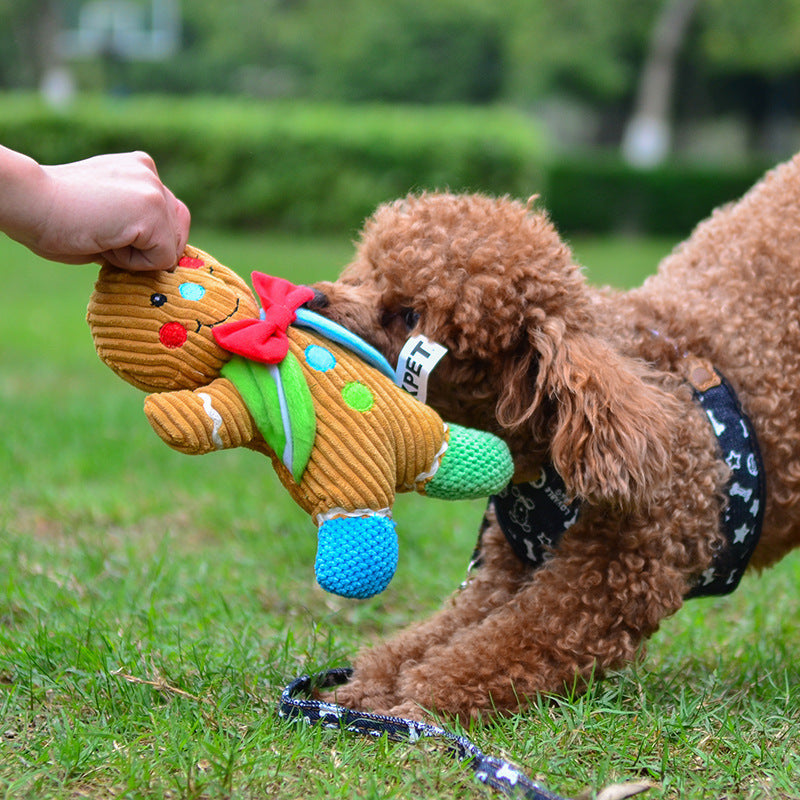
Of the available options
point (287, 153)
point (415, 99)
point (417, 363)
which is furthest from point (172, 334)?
point (415, 99)

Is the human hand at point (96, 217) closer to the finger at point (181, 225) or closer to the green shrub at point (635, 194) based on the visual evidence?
the finger at point (181, 225)

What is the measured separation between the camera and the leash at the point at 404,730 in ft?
6.79

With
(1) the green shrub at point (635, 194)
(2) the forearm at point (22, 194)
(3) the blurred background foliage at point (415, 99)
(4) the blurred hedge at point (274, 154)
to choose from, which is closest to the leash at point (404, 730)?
(2) the forearm at point (22, 194)

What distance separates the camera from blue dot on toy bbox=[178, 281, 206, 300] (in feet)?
7.39

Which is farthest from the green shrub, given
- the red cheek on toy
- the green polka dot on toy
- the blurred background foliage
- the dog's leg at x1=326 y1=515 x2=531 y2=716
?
the red cheek on toy

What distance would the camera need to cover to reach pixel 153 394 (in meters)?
2.12

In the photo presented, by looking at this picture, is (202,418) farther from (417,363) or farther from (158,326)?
(417,363)

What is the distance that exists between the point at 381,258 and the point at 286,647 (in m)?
1.01

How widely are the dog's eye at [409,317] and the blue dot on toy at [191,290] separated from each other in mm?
503

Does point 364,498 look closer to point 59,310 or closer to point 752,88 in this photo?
point 59,310

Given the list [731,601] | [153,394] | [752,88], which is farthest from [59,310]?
[752,88]

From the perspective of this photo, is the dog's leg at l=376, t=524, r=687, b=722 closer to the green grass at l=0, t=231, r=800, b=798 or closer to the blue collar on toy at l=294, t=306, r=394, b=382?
the green grass at l=0, t=231, r=800, b=798

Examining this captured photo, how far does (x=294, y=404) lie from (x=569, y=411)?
58 centimetres

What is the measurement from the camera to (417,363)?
2.45 metres
